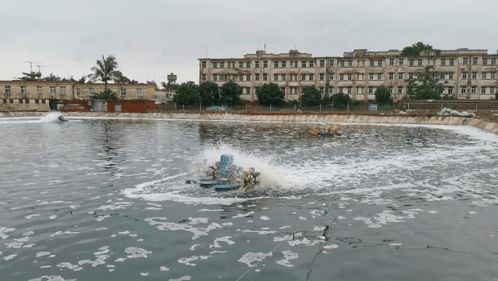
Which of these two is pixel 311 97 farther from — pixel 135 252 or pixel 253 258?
pixel 135 252

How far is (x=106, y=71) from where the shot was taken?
115500 millimetres

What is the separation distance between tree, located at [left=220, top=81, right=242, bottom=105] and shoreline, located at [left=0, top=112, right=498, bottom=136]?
18.9m

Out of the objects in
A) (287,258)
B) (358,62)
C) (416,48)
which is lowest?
(287,258)

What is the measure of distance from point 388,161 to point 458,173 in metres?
5.76

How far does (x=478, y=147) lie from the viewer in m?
39.8

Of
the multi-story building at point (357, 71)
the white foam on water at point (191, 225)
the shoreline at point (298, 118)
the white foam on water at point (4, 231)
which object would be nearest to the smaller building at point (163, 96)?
the multi-story building at point (357, 71)

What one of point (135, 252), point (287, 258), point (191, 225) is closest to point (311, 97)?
point (191, 225)

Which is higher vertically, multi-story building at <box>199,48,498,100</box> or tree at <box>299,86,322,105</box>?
multi-story building at <box>199,48,498,100</box>

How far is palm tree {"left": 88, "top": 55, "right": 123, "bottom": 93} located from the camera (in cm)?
Result: 11462

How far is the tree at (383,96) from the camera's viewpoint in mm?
109688

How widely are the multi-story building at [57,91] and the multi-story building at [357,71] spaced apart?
21.0 metres

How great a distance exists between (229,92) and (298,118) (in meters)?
32.2

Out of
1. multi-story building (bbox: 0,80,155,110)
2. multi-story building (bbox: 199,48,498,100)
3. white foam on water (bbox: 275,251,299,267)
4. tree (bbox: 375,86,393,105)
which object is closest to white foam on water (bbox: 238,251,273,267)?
white foam on water (bbox: 275,251,299,267)

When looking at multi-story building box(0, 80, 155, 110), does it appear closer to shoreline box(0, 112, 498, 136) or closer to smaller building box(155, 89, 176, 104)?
shoreline box(0, 112, 498, 136)
